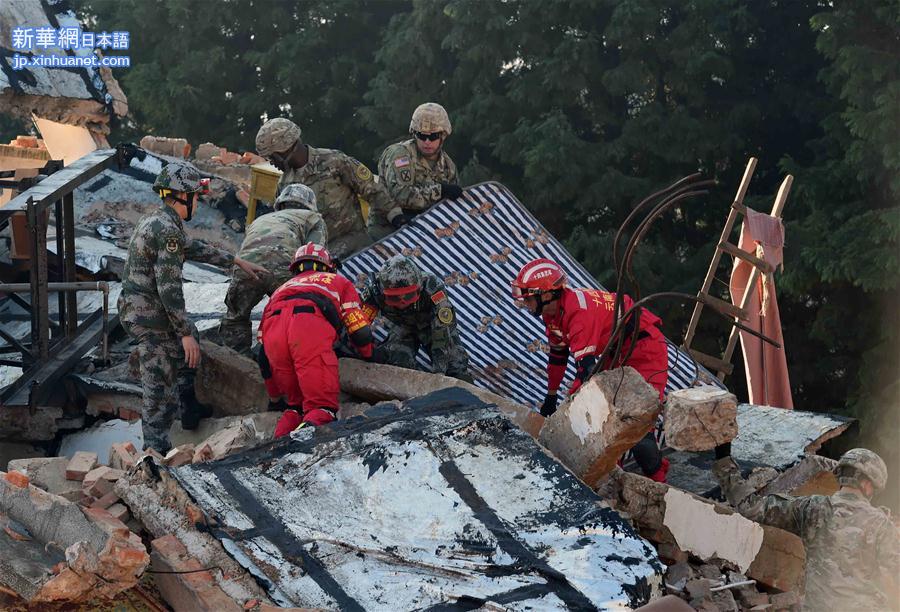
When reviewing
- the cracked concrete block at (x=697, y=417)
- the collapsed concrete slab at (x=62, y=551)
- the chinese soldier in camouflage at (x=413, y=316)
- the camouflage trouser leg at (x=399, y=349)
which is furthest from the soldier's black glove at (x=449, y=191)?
the collapsed concrete slab at (x=62, y=551)

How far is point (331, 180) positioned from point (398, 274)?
1.71m

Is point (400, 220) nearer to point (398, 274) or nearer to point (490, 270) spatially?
point (490, 270)

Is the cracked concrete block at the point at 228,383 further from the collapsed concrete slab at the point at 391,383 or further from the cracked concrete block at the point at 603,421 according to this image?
the cracked concrete block at the point at 603,421

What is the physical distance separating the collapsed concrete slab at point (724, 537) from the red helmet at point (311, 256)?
8.60 feet

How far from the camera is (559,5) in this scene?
1820 centimetres

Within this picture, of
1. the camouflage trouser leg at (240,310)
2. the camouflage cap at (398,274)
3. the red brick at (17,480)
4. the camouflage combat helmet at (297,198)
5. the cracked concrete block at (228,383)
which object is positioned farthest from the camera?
the camouflage combat helmet at (297,198)

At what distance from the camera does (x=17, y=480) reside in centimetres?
623

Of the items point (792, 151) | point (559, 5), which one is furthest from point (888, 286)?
point (559, 5)

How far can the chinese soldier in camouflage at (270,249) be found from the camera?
29.0ft

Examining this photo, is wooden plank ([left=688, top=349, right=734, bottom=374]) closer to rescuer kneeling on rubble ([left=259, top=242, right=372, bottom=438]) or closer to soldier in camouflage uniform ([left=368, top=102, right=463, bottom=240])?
soldier in camouflage uniform ([left=368, top=102, right=463, bottom=240])

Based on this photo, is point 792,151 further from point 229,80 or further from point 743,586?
point 743,586

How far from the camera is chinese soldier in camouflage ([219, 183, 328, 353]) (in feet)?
29.0

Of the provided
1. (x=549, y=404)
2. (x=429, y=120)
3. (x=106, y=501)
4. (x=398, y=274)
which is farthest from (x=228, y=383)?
(x=429, y=120)

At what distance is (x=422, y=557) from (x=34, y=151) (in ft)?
39.4
